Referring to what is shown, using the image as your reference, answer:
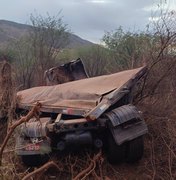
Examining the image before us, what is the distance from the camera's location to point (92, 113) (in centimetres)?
631

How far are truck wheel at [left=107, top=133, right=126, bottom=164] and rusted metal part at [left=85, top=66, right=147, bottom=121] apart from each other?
0.56 meters

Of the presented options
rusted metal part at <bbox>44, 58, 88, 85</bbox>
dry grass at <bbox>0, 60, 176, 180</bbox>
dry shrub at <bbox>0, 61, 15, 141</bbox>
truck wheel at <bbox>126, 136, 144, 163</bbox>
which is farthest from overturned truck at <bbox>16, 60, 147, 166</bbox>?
rusted metal part at <bbox>44, 58, 88, 85</bbox>

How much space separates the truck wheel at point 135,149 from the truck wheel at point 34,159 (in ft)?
4.33

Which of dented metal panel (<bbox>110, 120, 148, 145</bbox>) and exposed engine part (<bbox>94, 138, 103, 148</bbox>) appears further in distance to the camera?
exposed engine part (<bbox>94, 138, 103, 148</bbox>)

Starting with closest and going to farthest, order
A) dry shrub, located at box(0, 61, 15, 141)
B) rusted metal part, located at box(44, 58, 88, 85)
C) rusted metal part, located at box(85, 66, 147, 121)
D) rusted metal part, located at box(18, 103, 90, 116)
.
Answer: rusted metal part, located at box(85, 66, 147, 121)
rusted metal part, located at box(18, 103, 90, 116)
dry shrub, located at box(0, 61, 15, 141)
rusted metal part, located at box(44, 58, 88, 85)

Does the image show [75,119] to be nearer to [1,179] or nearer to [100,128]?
[100,128]

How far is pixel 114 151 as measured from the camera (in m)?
Answer: 6.86

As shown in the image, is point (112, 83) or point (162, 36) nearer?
point (112, 83)

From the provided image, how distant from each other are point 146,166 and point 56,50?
14.9 metres

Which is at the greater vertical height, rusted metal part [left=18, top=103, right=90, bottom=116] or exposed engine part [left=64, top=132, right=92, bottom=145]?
rusted metal part [left=18, top=103, right=90, bottom=116]

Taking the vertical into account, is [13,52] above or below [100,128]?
above

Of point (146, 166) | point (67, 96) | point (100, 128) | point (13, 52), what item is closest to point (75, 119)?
point (100, 128)

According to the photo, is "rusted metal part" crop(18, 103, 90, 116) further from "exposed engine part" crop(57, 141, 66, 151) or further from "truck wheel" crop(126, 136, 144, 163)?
"truck wheel" crop(126, 136, 144, 163)

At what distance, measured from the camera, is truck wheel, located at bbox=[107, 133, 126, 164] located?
22.3ft
